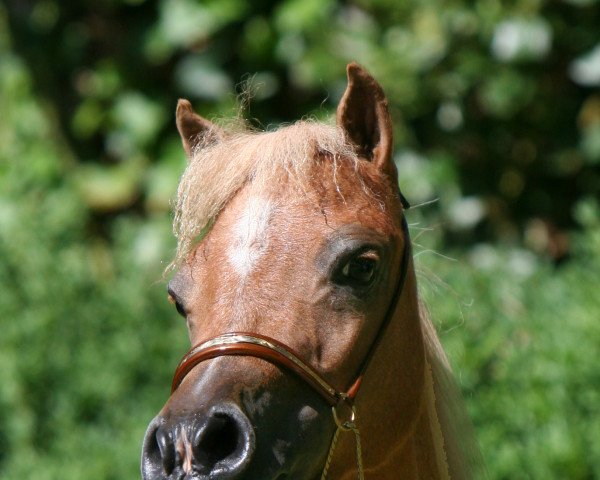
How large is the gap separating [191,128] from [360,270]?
759 millimetres

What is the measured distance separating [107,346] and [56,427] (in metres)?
0.59

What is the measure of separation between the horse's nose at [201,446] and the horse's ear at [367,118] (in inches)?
32.3

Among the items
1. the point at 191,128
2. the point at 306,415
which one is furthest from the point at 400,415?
the point at 191,128

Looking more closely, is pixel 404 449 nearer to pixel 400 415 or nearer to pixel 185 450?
pixel 400 415

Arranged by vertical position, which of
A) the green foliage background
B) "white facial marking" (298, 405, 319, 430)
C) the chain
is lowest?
the green foliage background

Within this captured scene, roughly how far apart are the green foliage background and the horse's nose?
6.64 ft

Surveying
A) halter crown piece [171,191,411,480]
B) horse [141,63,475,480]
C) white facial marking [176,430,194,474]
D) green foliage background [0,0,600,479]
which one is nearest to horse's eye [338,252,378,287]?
horse [141,63,475,480]

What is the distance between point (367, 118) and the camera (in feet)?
8.21

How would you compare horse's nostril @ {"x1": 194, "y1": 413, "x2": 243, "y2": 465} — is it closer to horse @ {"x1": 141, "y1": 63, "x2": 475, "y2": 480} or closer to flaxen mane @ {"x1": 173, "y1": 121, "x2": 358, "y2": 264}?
horse @ {"x1": 141, "y1": 63, "x2": 475, "y2": 480}

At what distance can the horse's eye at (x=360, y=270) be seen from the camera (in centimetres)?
221

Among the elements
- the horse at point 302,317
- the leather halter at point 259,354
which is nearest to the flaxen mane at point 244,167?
the horse at point 302,317

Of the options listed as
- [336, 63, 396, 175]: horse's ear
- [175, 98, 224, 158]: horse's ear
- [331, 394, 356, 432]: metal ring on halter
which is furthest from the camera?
[175, 98, 224, 158]: horse's ear

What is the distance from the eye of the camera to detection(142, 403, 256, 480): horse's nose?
1908mm

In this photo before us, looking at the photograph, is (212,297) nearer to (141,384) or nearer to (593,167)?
(141,384)
